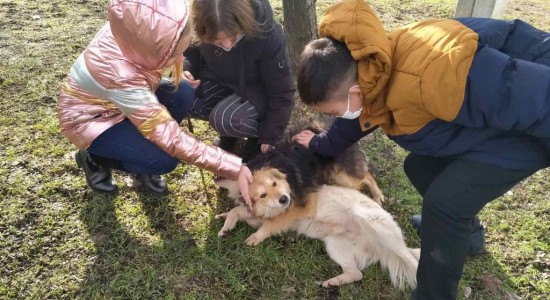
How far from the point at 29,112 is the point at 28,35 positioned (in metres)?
1.94

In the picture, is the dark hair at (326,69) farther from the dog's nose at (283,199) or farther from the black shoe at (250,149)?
the black shoe at (250,149)

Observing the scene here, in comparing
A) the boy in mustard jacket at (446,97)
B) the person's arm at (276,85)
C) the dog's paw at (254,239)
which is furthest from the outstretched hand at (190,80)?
the boy in mustard jacket at (446,97)

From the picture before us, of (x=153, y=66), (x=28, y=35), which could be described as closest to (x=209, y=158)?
(x=153, y=66)

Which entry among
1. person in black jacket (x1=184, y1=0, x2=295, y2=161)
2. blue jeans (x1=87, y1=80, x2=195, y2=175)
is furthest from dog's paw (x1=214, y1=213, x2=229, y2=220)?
person in black jacket (x1=184, y1=0, x2=295, y2=161)

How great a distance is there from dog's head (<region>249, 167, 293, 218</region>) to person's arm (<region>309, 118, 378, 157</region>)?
352 mm

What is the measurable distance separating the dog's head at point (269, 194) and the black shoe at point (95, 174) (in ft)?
3.49

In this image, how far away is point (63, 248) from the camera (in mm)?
2736

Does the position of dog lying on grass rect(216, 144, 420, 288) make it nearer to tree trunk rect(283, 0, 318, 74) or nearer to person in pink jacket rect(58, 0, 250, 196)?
person in pink jacket rect(58, 0, 250, 196)

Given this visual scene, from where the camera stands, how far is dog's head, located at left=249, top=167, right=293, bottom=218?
9.75 ft

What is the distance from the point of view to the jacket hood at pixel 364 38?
1.81 metres

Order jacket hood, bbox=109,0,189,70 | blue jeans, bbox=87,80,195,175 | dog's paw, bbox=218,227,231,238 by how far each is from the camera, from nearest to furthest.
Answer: jacket hood, bbox=109,0,189,70
blue jeans, bbox=87,80,195,175
dog's paw, bbox=218,227,231,238

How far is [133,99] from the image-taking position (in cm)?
240

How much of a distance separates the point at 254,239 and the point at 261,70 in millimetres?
1234

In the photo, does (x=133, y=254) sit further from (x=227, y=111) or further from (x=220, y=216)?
(x=227, y=111)
